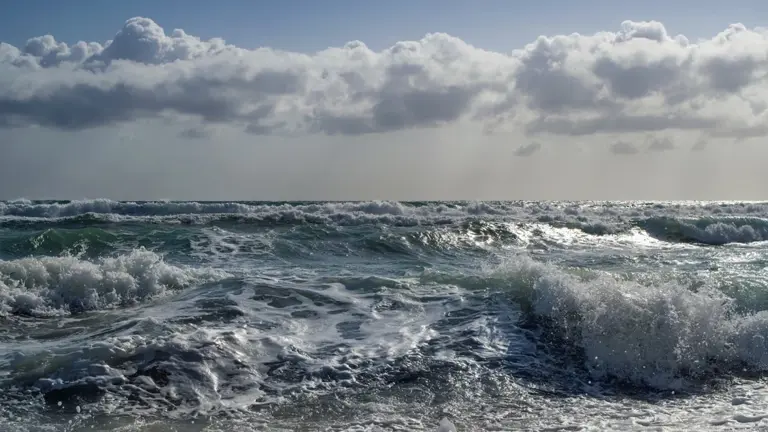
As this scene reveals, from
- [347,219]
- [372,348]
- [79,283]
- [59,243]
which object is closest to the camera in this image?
[372,348]

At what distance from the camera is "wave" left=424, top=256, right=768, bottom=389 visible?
7867 mm

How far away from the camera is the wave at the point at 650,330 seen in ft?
25.8

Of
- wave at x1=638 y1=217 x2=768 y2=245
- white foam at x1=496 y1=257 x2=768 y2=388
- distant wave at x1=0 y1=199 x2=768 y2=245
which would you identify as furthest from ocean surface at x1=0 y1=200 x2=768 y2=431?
wave at x1=638 y1=217 x2=768 y2=245

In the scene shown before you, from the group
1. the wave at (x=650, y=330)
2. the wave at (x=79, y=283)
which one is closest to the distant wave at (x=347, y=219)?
the wave at (x=79, y=283)

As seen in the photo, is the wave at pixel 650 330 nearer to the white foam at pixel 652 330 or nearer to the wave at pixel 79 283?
the white foam at pixel 652 330

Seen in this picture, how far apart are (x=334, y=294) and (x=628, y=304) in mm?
4700

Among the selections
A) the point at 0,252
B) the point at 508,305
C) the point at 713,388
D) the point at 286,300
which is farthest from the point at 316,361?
the point at 0,252

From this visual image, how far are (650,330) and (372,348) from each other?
366 centimetres

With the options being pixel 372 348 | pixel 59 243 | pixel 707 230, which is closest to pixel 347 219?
pixel 59 243

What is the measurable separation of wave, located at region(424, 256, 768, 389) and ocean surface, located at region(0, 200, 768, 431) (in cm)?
3

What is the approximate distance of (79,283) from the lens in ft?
33.5

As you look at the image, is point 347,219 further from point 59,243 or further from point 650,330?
point 650,330

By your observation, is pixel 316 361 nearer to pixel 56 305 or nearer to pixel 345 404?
pixel 345 404

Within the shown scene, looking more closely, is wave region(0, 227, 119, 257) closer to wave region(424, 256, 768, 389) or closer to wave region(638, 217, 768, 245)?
wave region(424, 256, 768, 389)
